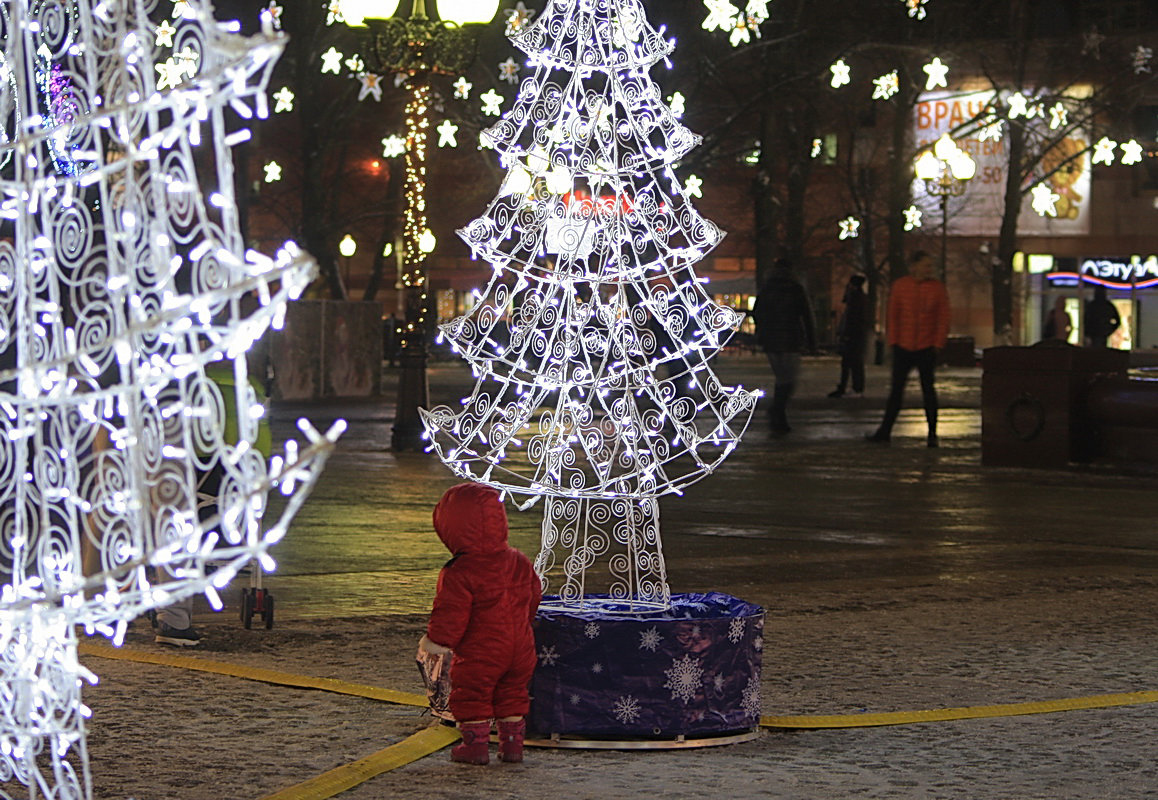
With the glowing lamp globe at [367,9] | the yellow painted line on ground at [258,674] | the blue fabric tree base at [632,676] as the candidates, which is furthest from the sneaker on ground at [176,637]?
the glowing lamp globe at [367,9]

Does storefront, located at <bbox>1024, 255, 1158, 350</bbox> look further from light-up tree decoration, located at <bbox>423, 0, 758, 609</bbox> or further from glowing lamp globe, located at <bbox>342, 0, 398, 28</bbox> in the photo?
light-up tree decoration, located at <bbox>423, 0, 758, 609</bbox>

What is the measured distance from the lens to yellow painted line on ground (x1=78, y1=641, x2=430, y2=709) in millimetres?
6832

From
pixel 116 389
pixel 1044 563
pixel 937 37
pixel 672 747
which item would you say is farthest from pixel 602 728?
pixel 937 37

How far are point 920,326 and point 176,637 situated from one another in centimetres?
1268

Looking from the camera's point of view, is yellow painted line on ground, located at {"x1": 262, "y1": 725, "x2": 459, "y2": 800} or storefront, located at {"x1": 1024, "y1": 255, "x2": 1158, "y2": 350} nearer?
yellow painted line on ground, located at {"x1": 262, "y1": 725, "x2": 459, "y2": 800}

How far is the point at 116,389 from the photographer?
3.73 meters

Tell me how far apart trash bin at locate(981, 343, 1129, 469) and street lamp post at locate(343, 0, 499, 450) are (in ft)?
17.4

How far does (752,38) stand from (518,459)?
1238 centimetres

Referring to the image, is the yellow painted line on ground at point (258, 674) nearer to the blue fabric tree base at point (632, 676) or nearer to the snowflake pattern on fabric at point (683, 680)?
the blue fabric tree base at point (632, 676)

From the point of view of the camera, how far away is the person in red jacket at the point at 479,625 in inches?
230

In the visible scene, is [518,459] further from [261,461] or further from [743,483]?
[261,461]

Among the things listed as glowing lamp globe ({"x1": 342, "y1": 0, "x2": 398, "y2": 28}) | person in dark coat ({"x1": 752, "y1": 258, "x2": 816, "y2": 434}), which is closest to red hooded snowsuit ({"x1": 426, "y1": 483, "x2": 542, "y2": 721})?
glowing lamp globe ({"x1": 342, "y1": 0, "x2": 398, "y2": 28})

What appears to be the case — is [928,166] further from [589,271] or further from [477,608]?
[477,608]

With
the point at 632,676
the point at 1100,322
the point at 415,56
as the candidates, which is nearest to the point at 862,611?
the point at 632,676
